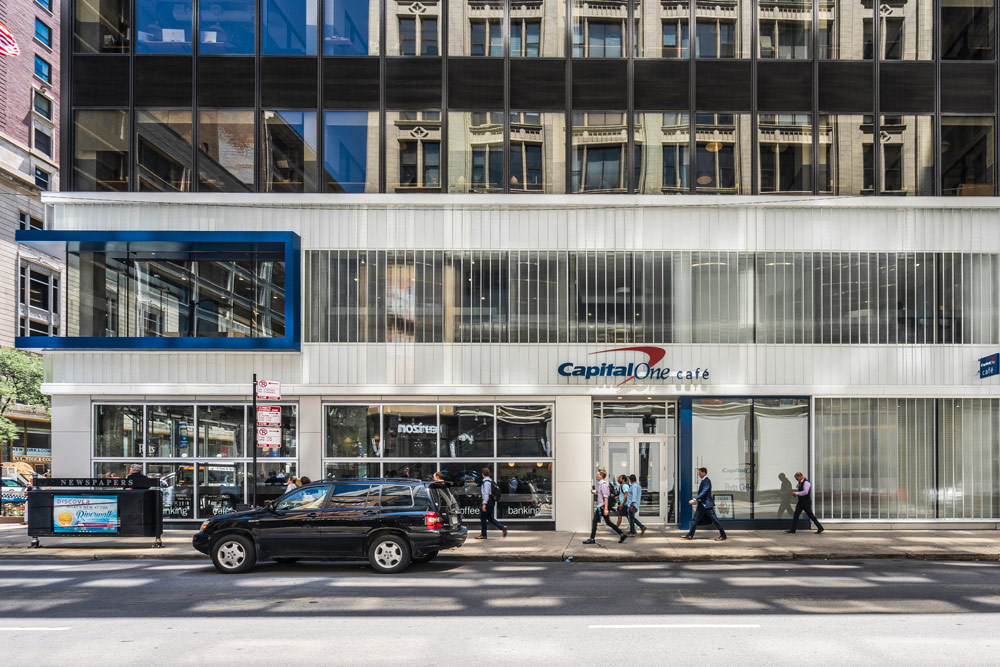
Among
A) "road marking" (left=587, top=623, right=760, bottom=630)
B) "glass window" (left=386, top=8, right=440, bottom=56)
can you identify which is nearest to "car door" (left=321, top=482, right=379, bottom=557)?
"road marking" (left=587, top=623, right=760, bottom=630)

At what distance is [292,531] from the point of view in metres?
15.0

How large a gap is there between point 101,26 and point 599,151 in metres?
13.5

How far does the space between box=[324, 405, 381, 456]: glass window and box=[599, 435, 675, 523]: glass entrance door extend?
235 inches

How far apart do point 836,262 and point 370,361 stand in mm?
12273

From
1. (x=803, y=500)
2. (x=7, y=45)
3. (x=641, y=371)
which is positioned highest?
(x=7, y=45)

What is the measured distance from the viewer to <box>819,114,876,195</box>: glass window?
22.4 m

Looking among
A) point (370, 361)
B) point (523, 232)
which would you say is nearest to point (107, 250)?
point (370, 361)

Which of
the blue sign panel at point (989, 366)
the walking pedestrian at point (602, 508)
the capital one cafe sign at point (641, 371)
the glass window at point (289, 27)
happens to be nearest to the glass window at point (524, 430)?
the capital one cafe sign at point (641, 371)

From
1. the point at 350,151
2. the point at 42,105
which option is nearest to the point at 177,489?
the point at 350,151

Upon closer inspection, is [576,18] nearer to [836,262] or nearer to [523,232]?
[523,232]

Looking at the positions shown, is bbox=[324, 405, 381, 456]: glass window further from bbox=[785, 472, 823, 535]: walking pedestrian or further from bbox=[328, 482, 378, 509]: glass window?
bbox=[785, 472, 823, 535]: walking pedestrian

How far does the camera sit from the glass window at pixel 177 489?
2206cm

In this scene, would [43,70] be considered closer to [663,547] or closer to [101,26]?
[101,26]

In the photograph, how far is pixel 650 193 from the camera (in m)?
22.4
